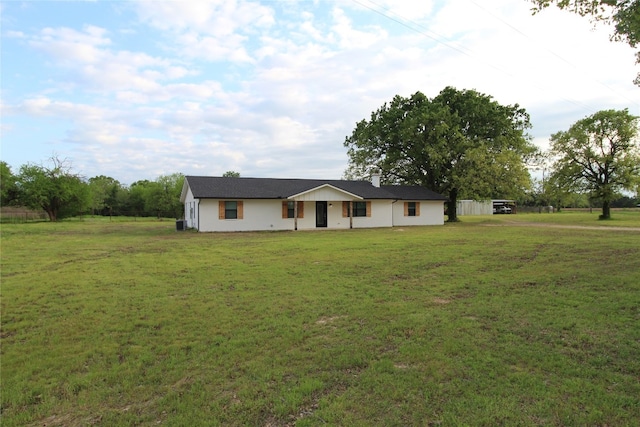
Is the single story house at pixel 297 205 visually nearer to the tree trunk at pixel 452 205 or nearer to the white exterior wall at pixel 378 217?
the white exterior wall at pixel 378 217

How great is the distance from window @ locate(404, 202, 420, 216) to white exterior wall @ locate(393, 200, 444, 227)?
0.85ft

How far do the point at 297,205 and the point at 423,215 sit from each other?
37.0 ft

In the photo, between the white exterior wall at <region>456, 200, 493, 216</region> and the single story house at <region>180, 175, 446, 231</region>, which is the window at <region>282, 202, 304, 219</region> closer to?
the single story house at <region>180, 175, 446, 231</region>

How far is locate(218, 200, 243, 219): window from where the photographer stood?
73.8 feet

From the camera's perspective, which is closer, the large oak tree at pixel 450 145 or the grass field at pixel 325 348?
the grass field at pixel 325 348

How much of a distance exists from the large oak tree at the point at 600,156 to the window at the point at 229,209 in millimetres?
29010

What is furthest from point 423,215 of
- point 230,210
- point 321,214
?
point 230,210

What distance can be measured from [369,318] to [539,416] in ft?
8.76

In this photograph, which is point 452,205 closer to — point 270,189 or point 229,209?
point 270,189

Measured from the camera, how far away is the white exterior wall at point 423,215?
28531 millimetres

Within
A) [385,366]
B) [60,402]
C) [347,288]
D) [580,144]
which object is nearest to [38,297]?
[60,402]

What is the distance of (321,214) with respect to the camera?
2505 cm

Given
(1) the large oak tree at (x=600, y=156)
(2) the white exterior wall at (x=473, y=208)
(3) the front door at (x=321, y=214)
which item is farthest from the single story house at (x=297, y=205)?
(2) the white exterior wall at (x=473, y=208)

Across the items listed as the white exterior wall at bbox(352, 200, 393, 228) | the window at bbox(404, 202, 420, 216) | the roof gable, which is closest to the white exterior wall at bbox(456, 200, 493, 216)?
the window at bbox(404, 202, 420, 216)
